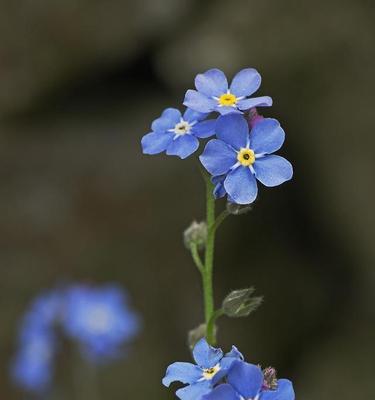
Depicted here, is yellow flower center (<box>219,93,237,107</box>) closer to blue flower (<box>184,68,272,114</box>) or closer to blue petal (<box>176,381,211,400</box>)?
blue flower (<box>184,68,272,114</box>)

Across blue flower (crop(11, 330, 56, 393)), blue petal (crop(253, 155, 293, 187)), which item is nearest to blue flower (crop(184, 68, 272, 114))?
blue petal (crop(253, 155, 293, 187))

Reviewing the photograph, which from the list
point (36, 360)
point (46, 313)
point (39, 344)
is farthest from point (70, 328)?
point (36, 360)

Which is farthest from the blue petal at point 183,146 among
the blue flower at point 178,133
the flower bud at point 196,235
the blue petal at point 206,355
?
the blue petal at point 206,355

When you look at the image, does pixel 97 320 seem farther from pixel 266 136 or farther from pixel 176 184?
pixel 266 136

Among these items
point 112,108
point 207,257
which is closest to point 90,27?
point 112,108

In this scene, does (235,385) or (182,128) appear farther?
(182,128)

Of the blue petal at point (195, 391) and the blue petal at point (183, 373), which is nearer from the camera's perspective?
the blue petal at point (195, 391)

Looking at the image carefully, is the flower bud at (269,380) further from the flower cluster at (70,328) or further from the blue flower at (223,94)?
the flower cluster at (70,328)
